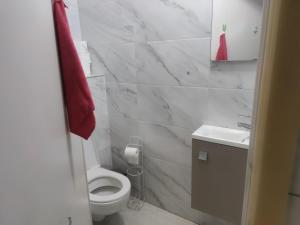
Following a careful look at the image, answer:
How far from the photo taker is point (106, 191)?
7.07 feet

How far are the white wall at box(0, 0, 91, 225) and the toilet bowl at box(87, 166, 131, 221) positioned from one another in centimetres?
63

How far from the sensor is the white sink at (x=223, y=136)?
1468 millimetres

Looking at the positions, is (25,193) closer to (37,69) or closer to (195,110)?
(37,69)

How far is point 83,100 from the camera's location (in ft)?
3.63

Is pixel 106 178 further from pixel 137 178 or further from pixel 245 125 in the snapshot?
pixel 245 125

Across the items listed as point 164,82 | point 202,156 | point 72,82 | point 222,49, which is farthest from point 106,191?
point 222,49

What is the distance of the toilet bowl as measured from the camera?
69.3 inches

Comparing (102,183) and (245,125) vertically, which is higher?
(245,125)

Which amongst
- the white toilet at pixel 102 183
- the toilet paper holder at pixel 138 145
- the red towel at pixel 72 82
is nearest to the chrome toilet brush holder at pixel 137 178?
the toilet paper holder at pixel 138 145

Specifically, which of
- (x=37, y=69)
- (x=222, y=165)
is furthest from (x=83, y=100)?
(x=222, y=165)

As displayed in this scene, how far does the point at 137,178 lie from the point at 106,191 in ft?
1.14

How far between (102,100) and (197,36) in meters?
1.11

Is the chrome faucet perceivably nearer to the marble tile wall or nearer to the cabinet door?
the marble tile wall

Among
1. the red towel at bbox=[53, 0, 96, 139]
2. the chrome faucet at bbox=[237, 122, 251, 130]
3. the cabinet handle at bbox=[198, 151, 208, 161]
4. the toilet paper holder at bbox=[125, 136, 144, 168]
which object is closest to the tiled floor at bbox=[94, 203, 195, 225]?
the toilet paper holder at bbox=[125, 136, 144, 168]
